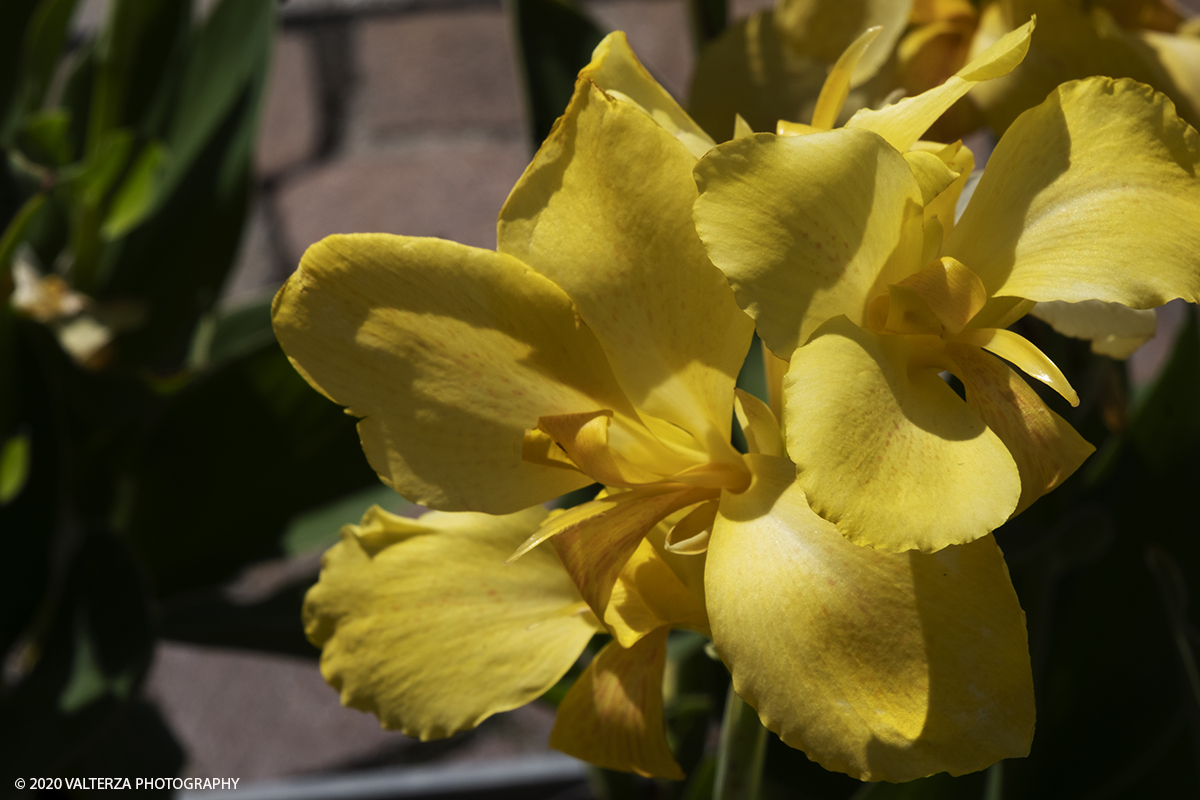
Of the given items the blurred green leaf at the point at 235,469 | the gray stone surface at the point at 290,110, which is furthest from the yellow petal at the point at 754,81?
the gray stone surface at the point at 290,110

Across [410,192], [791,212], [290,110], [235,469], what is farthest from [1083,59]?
[290,110]

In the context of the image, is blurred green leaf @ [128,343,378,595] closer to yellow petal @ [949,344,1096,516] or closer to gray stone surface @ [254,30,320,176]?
yellow petal @ [949,344,1096,516]

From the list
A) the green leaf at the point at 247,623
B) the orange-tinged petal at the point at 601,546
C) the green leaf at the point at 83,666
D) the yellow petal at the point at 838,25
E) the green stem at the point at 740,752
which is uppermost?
the yellow petal at the point at 838,25

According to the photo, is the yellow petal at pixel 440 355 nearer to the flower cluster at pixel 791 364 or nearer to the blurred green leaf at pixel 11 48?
the flower cluster at pixel 791 364

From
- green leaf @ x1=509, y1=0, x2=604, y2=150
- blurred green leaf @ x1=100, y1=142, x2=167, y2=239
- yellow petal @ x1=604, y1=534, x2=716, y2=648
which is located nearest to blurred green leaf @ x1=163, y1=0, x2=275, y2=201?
blurred green leaf @ x1=100, y1=142, x2=167, y2=239

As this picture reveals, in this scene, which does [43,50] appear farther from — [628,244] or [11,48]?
[628,244]

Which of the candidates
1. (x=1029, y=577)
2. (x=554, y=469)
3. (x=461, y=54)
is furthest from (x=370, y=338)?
(x=461, y=54)

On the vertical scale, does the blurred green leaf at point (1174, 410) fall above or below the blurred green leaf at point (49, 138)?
below

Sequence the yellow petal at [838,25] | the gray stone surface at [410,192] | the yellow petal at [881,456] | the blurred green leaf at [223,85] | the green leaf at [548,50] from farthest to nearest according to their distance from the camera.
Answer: the gray stone surface at [410,192], the blurred green leaf at [223,85], the green leaf at [548,50], the yellow petal at [838,25], the yellow petal at [881,456]
